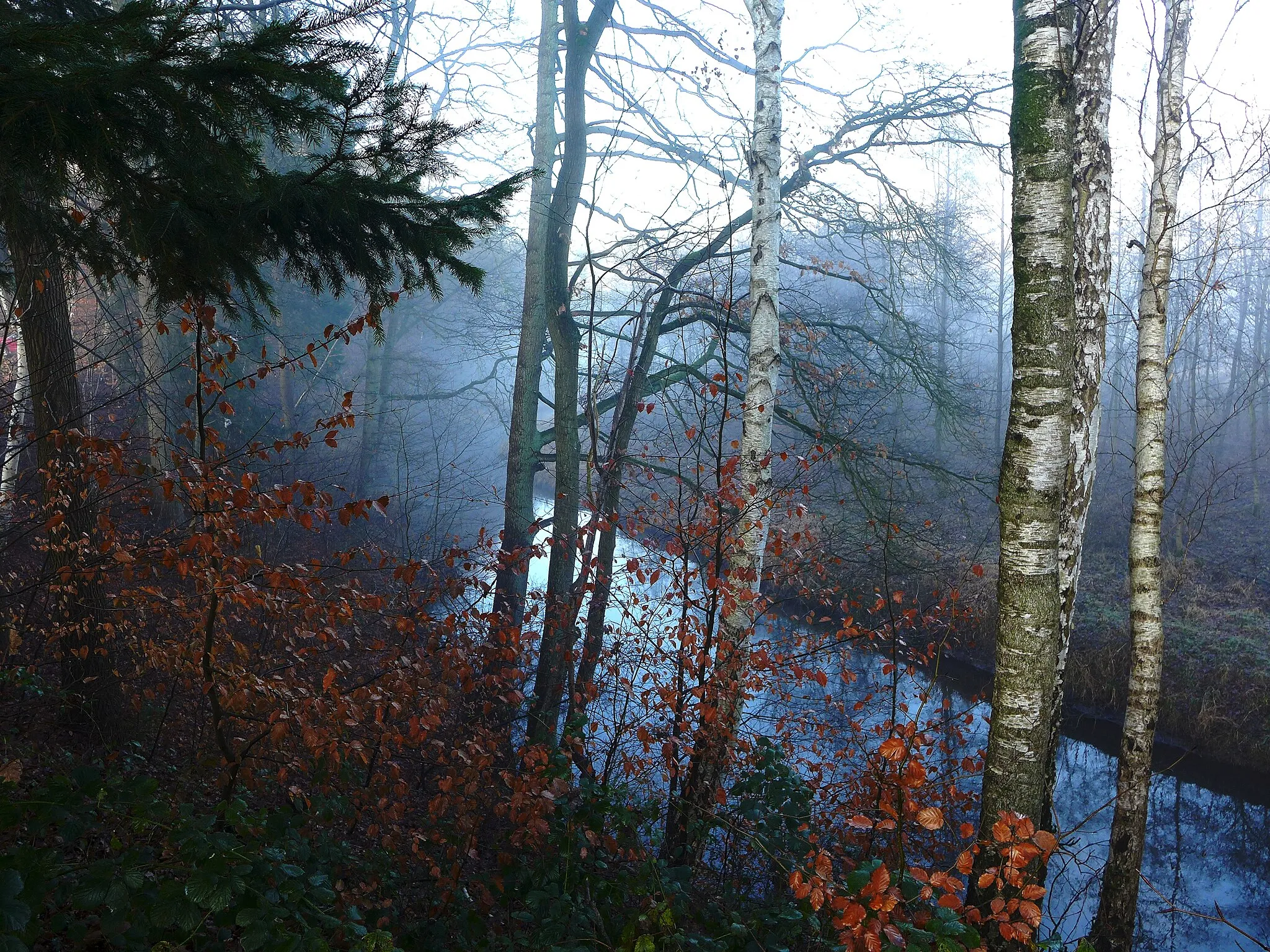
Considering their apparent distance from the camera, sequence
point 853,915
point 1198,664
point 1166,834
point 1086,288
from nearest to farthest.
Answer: point 853,915 → point 1086,288 → point 1166,834 → point 1198,664

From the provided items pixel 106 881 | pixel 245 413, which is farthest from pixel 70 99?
pixel 245 413

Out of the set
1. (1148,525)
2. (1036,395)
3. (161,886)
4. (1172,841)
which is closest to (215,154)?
(161,886)

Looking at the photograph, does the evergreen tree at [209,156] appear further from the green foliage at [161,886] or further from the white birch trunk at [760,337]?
the white birch trunk at [760,337]

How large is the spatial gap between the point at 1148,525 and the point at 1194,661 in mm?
8707

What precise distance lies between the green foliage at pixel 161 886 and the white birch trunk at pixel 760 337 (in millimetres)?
3266

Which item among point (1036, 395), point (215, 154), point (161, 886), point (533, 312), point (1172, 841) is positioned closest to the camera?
point (161, 886)

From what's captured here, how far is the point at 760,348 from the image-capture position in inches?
247

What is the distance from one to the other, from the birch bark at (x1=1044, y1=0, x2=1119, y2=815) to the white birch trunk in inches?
75.2

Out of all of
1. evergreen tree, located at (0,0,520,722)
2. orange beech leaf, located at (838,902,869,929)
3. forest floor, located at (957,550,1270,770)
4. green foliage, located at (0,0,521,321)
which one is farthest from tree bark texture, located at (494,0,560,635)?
orange beech leaf, located at (838,902,869,929)

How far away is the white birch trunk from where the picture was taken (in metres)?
5.88

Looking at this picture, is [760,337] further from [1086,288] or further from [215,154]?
[215,154]

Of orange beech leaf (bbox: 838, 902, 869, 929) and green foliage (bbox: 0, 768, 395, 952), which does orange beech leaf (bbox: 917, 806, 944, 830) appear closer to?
orange beech leaf (bbox: 838, 902, 869, 929)

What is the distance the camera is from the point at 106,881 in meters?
2.15

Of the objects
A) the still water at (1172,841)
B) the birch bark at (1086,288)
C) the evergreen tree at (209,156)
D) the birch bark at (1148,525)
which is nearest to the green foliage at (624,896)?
the still water at (1172,841)
